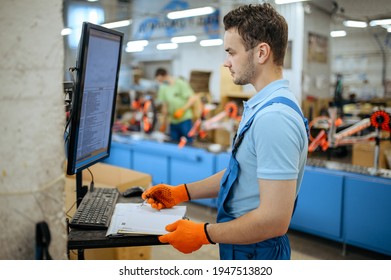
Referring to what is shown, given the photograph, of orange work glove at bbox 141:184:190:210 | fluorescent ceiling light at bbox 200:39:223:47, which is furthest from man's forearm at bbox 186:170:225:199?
fluorescent ceiling light at bbox 200:39:223:47

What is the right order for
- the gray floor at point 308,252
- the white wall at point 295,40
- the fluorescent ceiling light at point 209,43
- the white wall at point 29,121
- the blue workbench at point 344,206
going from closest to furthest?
the white wall at point 29,121, the blue workbench at point 344,206, the gray floor at point 308,252, the white wall at point 295,40, the fluorescent ceiling light at point 209,43

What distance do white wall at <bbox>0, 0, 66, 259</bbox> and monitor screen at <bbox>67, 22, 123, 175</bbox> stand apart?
1.32 feet

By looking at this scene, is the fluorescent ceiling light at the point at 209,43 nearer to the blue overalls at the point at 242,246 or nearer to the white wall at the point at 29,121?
the blue overalls at the point at 242,246

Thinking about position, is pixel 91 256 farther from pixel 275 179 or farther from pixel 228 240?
pixel 275 179

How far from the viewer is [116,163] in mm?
4707

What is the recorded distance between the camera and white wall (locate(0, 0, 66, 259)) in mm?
754

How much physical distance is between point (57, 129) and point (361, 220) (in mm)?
2606

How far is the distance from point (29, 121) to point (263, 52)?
75cm

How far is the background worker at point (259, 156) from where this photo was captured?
1.07 meters

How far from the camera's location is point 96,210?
1341 millimetres

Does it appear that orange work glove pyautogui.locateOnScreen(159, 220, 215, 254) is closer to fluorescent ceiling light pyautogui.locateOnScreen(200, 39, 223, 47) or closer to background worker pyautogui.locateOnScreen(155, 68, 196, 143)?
background worker pyautogui.locateOnScreen(155, 68, 196, 143)

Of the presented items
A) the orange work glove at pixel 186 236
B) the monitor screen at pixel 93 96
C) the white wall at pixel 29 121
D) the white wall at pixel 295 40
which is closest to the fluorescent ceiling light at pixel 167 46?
the white wall at pixel 295 40

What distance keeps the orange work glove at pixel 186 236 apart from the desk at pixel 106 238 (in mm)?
49

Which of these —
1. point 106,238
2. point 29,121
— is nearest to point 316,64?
point 106,238
